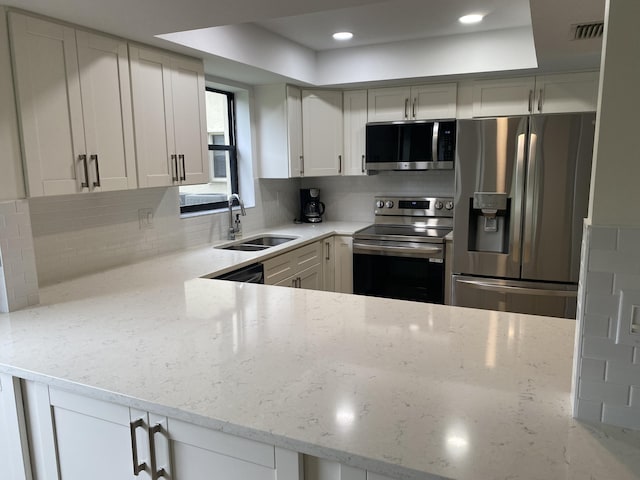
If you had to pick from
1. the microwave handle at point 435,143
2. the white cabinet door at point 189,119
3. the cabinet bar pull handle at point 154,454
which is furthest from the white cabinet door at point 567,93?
the cabinet bar pull handle at point 154,454

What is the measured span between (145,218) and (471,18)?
8.13ft

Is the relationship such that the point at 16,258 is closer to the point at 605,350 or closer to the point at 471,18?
the point at 605,350

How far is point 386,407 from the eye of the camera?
1.14 m

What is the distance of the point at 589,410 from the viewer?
1.07 m

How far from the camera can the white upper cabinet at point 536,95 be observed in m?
3.46

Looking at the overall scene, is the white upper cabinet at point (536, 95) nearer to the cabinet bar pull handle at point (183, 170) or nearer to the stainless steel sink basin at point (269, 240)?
the stainless steel sink basin at point (269, 240)

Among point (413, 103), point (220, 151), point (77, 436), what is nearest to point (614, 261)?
point (77, 436)

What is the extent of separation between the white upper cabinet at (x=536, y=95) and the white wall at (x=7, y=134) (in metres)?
3.15

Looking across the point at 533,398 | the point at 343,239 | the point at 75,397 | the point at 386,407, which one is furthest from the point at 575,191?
the point at 75,397

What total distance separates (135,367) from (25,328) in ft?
2.15

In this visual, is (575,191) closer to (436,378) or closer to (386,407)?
(436,378)

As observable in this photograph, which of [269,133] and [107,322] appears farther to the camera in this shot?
[269,133]

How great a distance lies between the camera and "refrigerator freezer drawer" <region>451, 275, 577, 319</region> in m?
3.10

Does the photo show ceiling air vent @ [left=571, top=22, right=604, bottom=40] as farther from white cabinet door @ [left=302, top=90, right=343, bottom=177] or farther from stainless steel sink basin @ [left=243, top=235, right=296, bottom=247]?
stainless steel sink basin @ [left=243, top=235, right=296, bottom=247]
